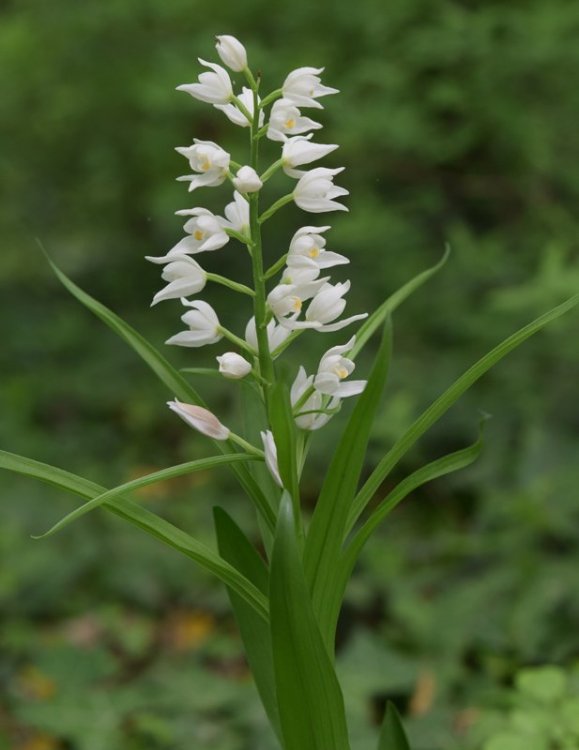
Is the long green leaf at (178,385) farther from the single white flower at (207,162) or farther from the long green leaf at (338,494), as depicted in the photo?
the single white flower at (207,162)

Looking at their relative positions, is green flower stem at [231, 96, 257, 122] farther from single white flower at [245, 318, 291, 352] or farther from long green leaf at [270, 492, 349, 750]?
long green leaf at [270, 492, 349, 750]

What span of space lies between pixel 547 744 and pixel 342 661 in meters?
0.70

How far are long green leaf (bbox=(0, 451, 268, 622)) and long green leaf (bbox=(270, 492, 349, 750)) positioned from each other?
105mm

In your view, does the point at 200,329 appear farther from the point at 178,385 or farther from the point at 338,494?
the point at 338,494

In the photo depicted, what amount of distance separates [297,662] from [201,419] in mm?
301

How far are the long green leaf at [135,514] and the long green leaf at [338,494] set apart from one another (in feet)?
0.28

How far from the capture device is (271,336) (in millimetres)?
1220

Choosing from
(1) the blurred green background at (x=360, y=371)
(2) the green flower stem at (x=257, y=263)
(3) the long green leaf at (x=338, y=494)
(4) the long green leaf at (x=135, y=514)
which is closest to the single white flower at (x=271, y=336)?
(2) the green flower stem at (x=257, y=263)

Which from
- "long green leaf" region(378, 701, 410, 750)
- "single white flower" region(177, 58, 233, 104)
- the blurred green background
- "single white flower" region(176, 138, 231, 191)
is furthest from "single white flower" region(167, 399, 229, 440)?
the blurred green background

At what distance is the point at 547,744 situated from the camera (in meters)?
1.76

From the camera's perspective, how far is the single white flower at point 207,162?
1.11 metres

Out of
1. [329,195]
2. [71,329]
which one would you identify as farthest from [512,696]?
[71,329]

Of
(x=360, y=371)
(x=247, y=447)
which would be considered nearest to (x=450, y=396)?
(x=247, y=447)

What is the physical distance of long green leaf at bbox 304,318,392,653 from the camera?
1132 mm
